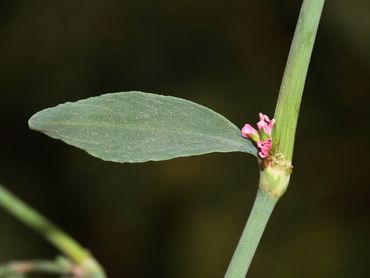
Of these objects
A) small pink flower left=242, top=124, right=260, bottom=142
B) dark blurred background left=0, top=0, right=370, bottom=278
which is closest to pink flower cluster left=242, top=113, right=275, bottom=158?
small pink flower left=242, top=124, right=260, bottom=142

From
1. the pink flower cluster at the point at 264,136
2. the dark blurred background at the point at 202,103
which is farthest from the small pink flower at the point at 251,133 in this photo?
the dark blurred background at the point at 202,103

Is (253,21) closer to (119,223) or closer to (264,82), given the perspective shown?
(264,82)

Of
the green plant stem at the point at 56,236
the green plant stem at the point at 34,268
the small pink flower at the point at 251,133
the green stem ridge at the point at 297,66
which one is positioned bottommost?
the green plant stem at the point at 34,268

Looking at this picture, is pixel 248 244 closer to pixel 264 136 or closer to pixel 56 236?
pixel 264 136

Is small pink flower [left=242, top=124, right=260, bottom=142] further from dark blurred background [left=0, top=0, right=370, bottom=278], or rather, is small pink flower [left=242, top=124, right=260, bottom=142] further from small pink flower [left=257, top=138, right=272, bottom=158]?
dark blurred background [left=0, top=0, right=370, bottom=278]

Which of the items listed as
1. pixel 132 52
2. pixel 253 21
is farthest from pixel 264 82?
pixel 132 52

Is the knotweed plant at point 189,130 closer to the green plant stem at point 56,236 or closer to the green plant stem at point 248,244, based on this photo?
the green plant stem at point 248,244

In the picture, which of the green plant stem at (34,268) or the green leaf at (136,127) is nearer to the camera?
the green leaf at (136,127)
